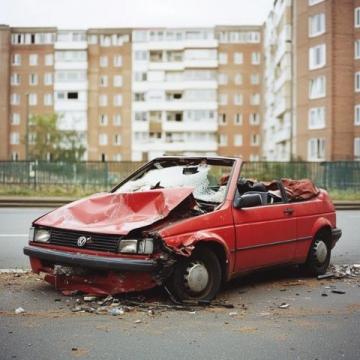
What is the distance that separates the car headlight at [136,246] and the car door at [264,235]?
47.5 inches

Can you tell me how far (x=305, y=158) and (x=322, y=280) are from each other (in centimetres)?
4314

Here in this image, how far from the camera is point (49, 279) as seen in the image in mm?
6453

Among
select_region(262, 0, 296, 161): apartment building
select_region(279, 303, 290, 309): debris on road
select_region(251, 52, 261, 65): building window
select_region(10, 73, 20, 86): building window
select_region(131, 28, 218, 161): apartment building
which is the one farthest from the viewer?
select_region(10, 73, 20, 86): building window

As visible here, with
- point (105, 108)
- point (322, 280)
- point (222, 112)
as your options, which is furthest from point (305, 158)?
point (322, 280)

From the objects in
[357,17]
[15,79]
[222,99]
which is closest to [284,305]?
[357,17]

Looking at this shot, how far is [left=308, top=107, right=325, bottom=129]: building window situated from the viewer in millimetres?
48044

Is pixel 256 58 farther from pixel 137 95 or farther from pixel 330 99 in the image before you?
pixel 330 99

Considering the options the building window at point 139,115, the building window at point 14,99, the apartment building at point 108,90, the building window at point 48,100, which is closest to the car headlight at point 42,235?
the building window at point 139,115

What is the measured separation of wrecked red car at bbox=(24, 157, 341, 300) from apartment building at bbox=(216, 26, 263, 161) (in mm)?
69277

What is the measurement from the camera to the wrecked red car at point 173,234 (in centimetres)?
556

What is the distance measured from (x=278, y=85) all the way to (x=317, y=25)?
10.8 metres

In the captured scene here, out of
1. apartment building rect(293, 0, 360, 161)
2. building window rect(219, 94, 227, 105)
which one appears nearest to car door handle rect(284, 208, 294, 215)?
apartment building rect(293, 0, 360, 161)

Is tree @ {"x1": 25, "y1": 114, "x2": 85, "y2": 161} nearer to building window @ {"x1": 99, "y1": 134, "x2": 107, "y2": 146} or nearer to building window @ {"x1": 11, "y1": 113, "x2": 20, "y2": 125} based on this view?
building window @ {"x1": 99, "y1": 134, "x2": 107, "y2": 146}

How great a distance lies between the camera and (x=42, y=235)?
245 inches
